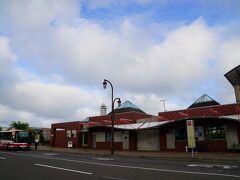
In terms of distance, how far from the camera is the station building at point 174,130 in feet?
96.2

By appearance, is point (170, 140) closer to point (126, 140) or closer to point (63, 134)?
point (126, 140)

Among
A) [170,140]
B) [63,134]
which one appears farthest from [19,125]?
[170,140]

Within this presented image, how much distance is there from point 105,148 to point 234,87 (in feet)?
63.4

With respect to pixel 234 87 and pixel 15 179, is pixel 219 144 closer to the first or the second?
pixel 234 87

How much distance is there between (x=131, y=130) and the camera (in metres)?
38.1

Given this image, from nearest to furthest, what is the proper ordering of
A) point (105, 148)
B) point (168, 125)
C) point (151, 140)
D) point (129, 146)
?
point (168, 125)
point (151, 140)
point (129, 146)
point (105, 148)

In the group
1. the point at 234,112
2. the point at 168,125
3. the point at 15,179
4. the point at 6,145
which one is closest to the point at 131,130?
the point at 168,125

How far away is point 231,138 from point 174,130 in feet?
21.7

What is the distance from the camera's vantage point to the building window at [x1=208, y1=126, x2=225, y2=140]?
29969 millimetres

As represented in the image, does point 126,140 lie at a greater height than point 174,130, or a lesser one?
lesser

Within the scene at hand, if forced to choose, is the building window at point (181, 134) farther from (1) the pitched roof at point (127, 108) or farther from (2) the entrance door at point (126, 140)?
Answer: (1) the pitched roof at point (127, 108)

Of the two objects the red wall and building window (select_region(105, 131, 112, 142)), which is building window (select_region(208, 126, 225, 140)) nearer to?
building window (select_region(105, 131, 112, 142))

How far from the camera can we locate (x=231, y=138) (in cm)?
2922

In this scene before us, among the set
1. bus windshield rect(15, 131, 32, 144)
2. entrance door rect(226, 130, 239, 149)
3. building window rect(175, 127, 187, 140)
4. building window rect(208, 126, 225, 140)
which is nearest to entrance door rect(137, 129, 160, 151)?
building window rect(175, 127, 187, 140)
